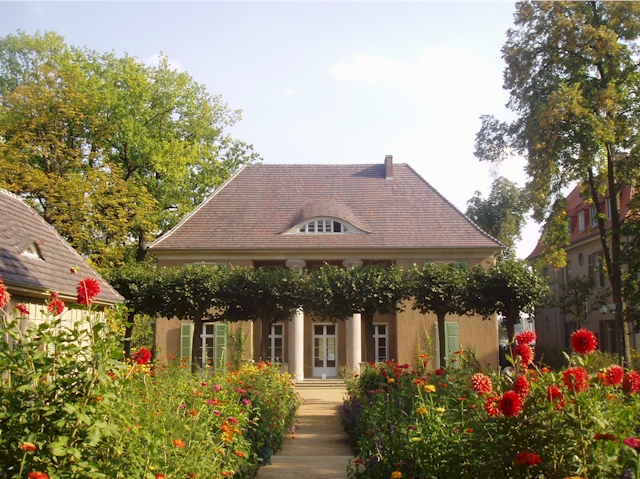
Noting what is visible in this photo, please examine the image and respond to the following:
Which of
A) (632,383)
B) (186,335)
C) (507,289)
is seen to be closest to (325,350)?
(186,335)

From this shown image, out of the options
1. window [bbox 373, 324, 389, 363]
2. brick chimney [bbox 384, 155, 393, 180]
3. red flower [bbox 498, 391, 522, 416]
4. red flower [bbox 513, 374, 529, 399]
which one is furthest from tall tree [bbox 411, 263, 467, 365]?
red flower [bbox 498, 391, 522, 416]

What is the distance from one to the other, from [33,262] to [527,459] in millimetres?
10897

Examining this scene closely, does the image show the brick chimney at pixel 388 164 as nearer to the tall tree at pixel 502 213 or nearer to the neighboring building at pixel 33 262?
the tall tree at pixel 502 213

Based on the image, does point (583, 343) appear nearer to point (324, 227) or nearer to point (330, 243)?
point (330, 243)

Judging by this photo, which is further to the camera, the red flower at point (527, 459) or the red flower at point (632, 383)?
the red flower at point (632, 383)

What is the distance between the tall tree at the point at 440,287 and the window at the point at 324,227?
735cm

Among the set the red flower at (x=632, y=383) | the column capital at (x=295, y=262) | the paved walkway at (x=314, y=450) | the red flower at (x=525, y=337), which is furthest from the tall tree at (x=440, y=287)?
the red flower at (x=632, y=383)

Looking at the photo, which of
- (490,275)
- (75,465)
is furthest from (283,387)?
(490,275)

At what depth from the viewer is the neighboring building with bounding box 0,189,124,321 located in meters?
10.9

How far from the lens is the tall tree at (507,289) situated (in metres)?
22.8

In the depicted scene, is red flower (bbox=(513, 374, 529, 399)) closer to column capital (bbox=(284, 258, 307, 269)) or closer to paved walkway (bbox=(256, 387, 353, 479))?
paved walkway (bbox=(256, 387, 353, 479))

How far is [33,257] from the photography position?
12836mm

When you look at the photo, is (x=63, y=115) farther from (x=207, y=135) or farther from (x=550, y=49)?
(x=550, y=49)

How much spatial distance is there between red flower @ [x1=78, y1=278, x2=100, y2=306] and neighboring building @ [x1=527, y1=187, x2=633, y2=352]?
2540 cm
